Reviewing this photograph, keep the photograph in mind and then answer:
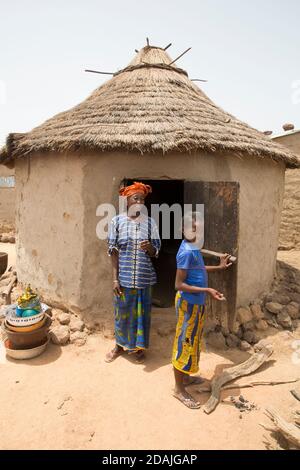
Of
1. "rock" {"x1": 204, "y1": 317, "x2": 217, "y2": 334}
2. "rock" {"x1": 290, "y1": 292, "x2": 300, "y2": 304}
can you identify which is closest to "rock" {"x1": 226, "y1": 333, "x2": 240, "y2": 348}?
"rock" {"x1": 204, "y1": 317, "x2": 217, "y2": 334}

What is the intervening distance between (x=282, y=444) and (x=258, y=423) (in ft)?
0.98

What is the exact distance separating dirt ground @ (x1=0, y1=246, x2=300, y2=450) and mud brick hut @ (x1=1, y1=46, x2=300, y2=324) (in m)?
0.74

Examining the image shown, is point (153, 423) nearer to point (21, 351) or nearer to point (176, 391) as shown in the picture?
point (176, 391)

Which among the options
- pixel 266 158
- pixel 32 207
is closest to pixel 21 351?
pixel 32 207

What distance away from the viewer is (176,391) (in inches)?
127

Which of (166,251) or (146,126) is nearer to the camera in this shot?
(146,126)

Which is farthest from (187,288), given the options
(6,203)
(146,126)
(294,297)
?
(6,203)

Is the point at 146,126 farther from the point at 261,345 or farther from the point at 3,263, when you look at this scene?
the point at 3,263

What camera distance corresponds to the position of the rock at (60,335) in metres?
4.20

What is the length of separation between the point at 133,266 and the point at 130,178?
4.18 feet

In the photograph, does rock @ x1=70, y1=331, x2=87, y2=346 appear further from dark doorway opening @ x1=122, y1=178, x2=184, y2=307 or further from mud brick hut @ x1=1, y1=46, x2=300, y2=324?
dark doorway opening @ x1=122, y1=178, x2=184, y2=307

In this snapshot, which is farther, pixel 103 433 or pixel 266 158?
pixel 266 158

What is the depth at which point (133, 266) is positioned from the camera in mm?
3705

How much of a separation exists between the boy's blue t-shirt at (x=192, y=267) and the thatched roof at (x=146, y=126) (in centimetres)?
159
